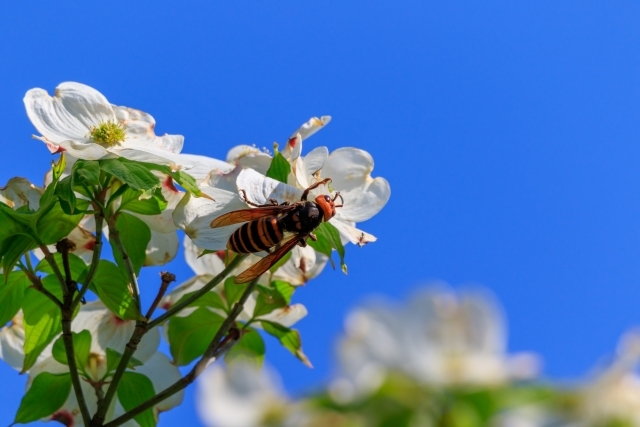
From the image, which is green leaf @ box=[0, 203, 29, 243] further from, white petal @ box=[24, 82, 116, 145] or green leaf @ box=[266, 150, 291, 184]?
green leaf @ box=[266, 150, 291, 184]

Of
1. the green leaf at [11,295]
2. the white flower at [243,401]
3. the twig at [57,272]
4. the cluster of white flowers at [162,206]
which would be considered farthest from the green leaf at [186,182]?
the white flower at [243,401]

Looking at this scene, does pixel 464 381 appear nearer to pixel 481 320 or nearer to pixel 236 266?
pixel 481 320

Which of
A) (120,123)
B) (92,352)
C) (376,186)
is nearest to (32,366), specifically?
(92,352)

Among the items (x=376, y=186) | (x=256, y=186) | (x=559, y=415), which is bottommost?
(x=559, y=415)

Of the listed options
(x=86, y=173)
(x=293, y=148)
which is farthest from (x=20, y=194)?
(x=293, y=148)

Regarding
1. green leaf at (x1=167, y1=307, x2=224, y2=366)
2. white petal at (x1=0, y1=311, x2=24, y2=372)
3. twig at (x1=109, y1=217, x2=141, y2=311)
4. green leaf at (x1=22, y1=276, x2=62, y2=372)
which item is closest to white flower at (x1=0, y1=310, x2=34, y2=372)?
white petal at (x1=0, y1=311, x2=24, y2=372)

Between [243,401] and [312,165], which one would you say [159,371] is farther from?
[243,401]
